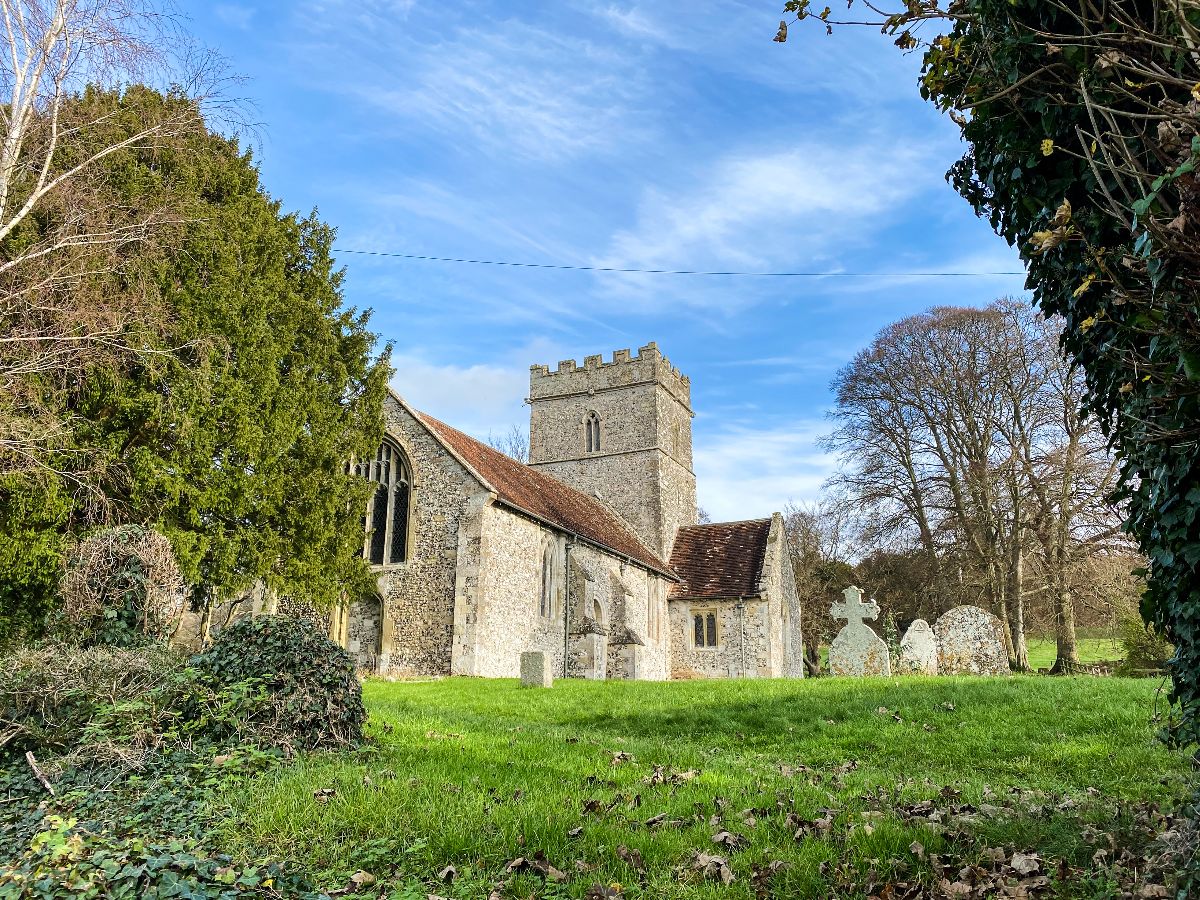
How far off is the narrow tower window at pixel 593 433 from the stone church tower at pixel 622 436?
0.12 ft

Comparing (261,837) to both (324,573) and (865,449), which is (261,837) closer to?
(324,573)

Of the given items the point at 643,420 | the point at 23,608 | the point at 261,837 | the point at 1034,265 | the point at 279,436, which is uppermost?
the point at 643,420

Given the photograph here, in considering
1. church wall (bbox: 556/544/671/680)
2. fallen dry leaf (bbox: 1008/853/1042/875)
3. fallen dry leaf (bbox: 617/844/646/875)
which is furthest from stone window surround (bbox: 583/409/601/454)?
fallen dry leaf (bbox: 1008/853/1042/875)

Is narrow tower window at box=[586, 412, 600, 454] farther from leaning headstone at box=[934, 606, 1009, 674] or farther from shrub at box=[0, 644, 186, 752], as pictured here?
shrub at box=[0, 644, 186, 752]

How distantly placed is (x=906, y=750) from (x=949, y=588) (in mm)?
18015

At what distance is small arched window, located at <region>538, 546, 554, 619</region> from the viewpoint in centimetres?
2011

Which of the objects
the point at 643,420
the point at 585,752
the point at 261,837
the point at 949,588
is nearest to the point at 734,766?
the point at 585,752

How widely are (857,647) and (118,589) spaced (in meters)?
13.9

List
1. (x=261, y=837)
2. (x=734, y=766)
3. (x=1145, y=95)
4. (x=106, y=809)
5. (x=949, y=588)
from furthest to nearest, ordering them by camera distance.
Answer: (x=949, y=588), (x=734, y=766), (x=106, y=809), (x=261, y=837), (x=1145, y=95)

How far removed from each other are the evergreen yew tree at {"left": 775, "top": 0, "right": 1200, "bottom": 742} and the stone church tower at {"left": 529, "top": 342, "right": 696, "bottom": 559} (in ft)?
83.9

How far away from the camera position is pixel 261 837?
4859 millimetres

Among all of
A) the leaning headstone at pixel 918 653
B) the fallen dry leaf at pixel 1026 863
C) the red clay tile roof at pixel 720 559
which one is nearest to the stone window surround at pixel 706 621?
the red clay tile roof at pixel 720 559

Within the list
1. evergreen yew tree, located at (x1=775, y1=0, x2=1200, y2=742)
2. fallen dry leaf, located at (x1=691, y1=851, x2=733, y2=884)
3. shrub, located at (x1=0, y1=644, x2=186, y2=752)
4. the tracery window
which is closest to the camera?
evergreen yew tree, located at (x1=775, y1=0, x2=1200, y2=742)

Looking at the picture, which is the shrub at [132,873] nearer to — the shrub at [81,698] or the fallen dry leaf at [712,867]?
the shrub at [81,698]
